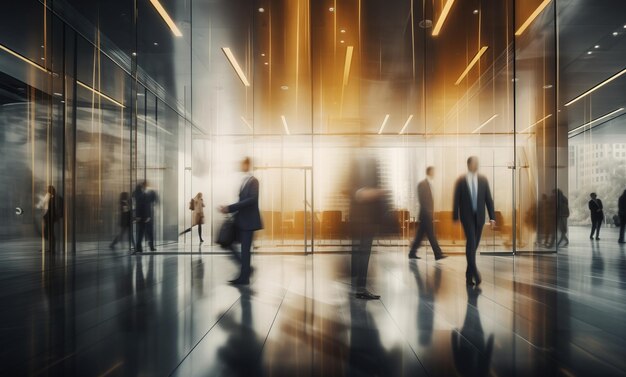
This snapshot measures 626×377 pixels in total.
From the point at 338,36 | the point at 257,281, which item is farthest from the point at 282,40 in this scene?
the point at 257,281

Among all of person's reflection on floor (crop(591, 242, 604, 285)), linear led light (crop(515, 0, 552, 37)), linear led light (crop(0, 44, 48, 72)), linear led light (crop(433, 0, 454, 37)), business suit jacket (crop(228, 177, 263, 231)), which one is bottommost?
person's reflection on floor (crop(591, 242, 604, 285))

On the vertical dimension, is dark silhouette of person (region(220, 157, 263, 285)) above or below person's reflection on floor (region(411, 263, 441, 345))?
above

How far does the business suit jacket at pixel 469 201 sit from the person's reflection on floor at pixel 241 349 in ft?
9.37

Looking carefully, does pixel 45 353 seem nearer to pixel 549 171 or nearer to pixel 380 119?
pixel 549 171

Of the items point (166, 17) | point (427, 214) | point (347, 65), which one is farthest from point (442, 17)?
point (166, 17)

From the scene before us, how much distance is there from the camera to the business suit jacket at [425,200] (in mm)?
7157

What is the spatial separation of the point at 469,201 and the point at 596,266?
3.69 meters

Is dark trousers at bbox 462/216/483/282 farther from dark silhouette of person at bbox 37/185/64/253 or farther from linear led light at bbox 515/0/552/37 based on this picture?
dark silhouette of person at bbox 37/185/64/253

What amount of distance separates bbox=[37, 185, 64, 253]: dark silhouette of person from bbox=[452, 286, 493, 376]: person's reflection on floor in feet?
28.8

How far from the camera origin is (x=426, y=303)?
3889 millimetres

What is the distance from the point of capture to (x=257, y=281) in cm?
516

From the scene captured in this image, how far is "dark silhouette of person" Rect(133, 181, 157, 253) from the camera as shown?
848cm

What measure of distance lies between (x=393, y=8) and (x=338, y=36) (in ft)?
3.84

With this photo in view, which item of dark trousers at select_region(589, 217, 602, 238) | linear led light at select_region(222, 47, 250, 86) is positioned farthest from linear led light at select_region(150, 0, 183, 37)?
dark trousers at select_region(589, 217, 602, 238)
